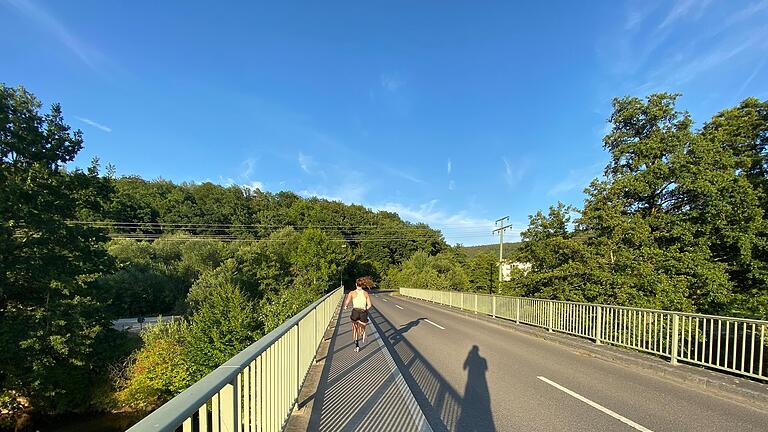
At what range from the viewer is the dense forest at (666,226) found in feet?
52.7

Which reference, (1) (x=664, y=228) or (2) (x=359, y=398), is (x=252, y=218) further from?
(2) (x=359, y=398)

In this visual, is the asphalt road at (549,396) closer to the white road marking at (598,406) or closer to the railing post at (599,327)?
the white road marking at (598,406)

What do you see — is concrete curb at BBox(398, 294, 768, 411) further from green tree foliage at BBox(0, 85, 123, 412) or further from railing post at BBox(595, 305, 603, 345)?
green tree foliage at BBox(0, 85, 123, 412)

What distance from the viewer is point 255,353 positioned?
2.75 m

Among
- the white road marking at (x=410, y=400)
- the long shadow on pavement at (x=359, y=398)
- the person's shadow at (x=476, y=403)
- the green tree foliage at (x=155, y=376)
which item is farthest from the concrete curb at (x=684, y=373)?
the green tree foliage at (x=155, y=376)

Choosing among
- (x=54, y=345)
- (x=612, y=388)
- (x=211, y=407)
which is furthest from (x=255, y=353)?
(x=54, y=345)

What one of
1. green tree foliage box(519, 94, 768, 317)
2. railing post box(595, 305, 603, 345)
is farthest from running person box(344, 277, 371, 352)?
green tree foliage box(519, 94, 768, 317)

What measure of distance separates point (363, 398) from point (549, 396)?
2.84m

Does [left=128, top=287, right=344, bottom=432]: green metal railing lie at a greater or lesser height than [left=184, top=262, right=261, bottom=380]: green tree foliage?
greater

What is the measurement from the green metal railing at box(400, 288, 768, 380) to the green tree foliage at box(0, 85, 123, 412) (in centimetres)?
1898

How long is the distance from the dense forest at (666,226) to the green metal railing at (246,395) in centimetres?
1590

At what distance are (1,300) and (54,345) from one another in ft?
12.0

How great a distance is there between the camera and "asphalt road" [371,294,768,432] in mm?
4738

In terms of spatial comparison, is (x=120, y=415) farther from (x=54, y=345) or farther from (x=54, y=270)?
(x=54, y=270)
